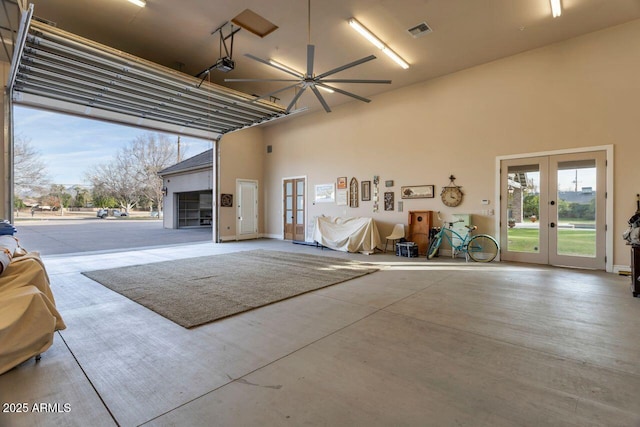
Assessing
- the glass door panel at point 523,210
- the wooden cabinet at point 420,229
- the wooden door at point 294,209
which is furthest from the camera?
the wooden door at point 294,209

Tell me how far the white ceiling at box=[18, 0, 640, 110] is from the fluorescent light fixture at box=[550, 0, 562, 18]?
8 centimetres

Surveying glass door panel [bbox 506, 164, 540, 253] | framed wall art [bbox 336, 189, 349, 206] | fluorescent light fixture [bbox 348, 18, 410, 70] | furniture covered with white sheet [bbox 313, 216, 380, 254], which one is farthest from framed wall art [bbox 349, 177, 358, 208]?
glass door panel [bbox 506, 164, 540, 253]

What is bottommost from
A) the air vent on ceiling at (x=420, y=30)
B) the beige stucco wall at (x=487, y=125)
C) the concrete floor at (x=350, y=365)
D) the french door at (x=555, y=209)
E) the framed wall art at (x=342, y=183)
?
the concrete floor at (x=350, y=365)

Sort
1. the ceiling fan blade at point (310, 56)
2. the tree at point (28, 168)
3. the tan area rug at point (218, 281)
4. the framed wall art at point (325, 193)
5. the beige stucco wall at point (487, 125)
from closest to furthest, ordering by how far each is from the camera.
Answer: the tan area rug at point (218, 281) → the ceiling fan blade at point (310, 56) → the beige stucco wall at point (487, 125) → the framed wall art at point (325, 193) → the tree at point (28, 168)

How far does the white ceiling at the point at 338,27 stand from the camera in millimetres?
4672

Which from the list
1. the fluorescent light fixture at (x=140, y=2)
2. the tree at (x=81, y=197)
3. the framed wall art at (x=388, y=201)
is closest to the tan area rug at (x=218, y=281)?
the framed wall art at (x=388, y=201)

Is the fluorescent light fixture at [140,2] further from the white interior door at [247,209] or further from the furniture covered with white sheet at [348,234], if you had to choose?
the white interior door at [247,209]

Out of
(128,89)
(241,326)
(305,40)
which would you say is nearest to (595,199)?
(305,40)

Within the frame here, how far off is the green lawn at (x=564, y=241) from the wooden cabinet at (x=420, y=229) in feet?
5.76

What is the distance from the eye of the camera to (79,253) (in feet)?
24.5

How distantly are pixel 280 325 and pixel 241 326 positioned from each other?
40cm

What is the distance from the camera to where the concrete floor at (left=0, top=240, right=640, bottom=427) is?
169 centimetres

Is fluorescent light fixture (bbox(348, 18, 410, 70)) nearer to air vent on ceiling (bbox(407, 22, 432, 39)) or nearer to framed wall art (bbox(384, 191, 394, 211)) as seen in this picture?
air vent on ceiling (bbox(407, 22, 432, 39))

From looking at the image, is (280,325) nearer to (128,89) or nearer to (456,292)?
(456,292)
